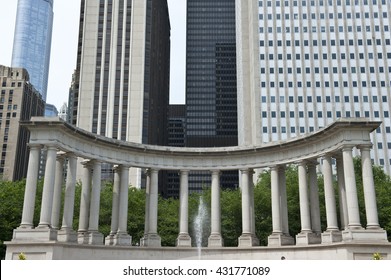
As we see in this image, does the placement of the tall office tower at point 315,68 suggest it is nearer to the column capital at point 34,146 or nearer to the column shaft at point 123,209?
the column shaft at point 123,209

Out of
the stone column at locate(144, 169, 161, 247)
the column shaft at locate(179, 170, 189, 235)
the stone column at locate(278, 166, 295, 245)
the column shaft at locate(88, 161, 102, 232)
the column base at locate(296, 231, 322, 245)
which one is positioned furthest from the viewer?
the column shaft at locate(179, 170, 189, 235)

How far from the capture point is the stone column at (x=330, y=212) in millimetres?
50344

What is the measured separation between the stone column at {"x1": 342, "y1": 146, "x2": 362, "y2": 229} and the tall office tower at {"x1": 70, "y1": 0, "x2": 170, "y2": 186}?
4957 inches

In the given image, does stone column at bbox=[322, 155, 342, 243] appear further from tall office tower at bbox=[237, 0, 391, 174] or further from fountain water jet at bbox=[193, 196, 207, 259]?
tall office tower at bbox=[237, 0, 391, 174]

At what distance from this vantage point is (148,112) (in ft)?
→ 579

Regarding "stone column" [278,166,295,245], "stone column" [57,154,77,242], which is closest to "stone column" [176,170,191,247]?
"stone column" [278,166,295,245]

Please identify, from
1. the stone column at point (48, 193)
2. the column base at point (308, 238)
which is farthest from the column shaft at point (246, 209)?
the stone column at point (48, 193)

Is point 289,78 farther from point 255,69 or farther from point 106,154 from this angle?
point 106,154

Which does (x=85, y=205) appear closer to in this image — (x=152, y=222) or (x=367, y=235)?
(x=152, y=222)

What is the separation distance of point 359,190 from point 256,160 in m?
21.1

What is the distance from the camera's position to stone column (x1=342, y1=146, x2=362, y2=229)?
1854 inches

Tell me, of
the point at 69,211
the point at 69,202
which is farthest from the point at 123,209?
the point at 69,202

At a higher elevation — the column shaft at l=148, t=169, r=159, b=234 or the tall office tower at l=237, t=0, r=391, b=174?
the tall office tower at l=237, t=0, r=391, b=174

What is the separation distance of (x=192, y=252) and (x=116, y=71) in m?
132
